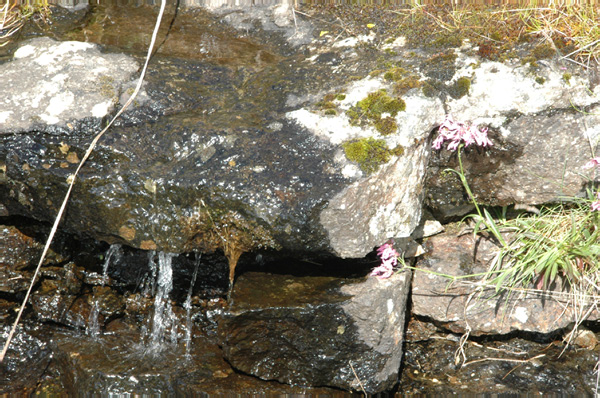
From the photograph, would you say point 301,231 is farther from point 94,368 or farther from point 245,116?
point 94,368

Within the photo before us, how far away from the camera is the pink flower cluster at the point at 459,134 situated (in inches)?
145

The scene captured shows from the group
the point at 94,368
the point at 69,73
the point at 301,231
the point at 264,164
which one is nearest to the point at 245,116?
the point at 264,164

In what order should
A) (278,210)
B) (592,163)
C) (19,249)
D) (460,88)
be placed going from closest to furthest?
(278,210), (592,163), (460,88), (19,249)

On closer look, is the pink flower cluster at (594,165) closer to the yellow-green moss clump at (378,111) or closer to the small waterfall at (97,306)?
the yellow-green moss clump at (378,111)

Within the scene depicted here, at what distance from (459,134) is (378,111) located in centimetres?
63

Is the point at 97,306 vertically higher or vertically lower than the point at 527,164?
lower

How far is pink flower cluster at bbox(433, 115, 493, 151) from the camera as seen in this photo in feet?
12.1

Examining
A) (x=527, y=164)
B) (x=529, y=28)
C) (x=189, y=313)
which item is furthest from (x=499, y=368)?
(x=529, y=28)

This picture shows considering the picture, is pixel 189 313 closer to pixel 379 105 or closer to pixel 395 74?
pixel 379 105

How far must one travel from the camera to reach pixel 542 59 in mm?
3840

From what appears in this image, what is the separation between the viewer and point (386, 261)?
3.61 metres

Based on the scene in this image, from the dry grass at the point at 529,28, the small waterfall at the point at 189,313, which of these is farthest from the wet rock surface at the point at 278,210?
the dry grass at the point at 529,28

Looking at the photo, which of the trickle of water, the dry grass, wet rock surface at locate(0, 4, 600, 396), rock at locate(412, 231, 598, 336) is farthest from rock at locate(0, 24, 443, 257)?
the dry grass

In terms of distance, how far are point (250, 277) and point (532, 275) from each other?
208 cm
